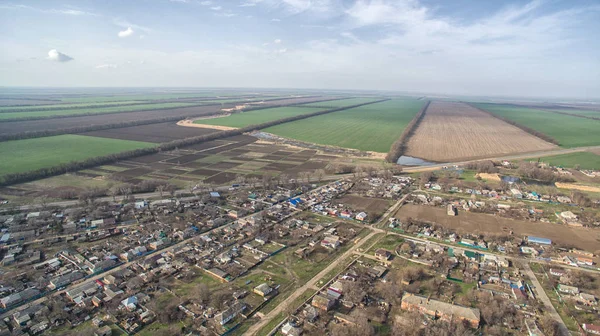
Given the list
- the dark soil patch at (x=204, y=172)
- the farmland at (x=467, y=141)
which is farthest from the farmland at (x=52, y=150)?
the farmland at (x=467, y=141)

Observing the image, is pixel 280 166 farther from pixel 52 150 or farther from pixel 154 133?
pixel 52 150

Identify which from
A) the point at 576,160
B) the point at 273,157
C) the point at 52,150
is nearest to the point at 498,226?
the point at 273,157

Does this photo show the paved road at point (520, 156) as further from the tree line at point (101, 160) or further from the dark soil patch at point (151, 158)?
the tree line at point (101, 160)

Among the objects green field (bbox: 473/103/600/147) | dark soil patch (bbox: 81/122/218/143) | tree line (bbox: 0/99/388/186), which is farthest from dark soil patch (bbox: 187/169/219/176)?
green field (bbox: 473/103/600/147)

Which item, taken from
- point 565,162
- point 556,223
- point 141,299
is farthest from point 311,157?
point 565,162

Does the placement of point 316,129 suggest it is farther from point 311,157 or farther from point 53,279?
point 53,279

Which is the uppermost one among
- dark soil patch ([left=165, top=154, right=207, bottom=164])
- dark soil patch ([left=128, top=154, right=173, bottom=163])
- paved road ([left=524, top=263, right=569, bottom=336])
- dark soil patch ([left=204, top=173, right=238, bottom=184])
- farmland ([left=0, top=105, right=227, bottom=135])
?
farmland ([left=0, top=105, right=227, bottom=135])

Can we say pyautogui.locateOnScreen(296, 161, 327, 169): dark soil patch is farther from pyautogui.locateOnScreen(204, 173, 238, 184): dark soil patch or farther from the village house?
the village house

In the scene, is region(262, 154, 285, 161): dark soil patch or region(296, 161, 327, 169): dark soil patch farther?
region(262, 154, 285, 161): dark soil patch
